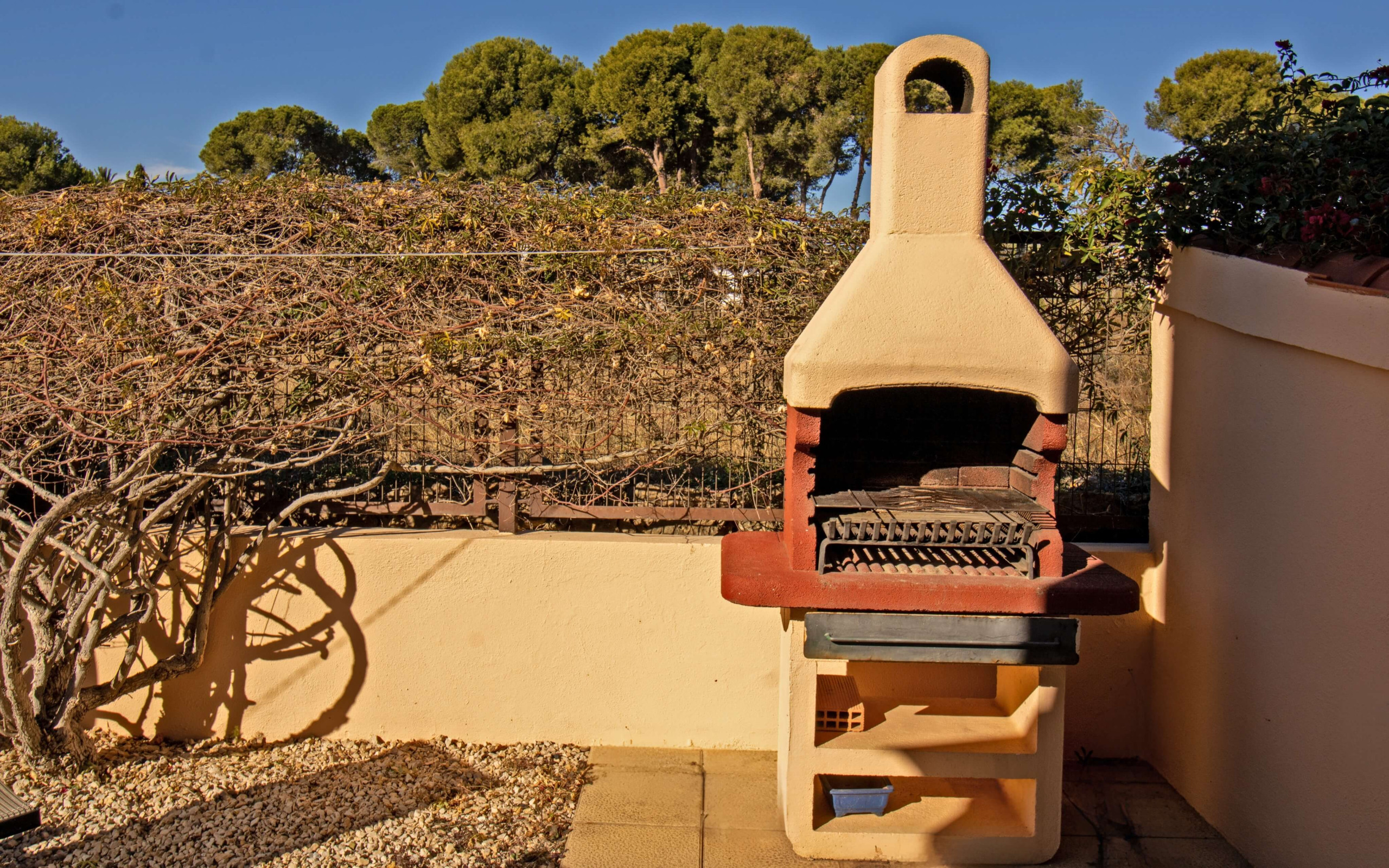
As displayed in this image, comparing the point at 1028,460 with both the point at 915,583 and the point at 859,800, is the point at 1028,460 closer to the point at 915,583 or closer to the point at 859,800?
the point at 915,583

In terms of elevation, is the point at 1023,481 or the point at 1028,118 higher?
the point at 1028,118

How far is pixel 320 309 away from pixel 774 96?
17980 mm

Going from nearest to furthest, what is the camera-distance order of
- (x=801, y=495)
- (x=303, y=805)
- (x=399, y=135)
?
(x=801, y=495) → (x=303, y=805) → (x=399, y=135)

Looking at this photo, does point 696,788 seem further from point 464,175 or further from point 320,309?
point 464,175

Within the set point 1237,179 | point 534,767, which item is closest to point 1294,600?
point 1237,179

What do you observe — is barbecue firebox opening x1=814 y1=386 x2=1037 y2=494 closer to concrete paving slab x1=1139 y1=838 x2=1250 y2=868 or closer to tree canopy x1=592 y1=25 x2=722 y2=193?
concrete paving slab x1=1139 y1=838 x2=1250 y2=868

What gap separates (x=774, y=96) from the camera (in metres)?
20.6

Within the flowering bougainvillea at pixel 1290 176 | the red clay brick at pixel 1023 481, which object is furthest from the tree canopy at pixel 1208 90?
the red clay brick at pixel 1023 481

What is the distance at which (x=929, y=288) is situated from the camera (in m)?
3.31

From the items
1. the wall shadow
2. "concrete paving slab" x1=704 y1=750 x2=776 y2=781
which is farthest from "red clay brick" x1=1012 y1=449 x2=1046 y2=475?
the wall shadow

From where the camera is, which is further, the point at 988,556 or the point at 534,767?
the point at 534,767

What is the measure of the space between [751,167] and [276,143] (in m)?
11.9

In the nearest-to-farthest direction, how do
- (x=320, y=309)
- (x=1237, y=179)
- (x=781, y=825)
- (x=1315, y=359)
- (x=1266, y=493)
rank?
(x=1315, y=359), (x=1266, y=493), (x=781, y=825), (x=1237, y=179), (x=320, y=309)

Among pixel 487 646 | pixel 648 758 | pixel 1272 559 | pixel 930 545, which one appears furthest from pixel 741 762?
pixel 1272 559
